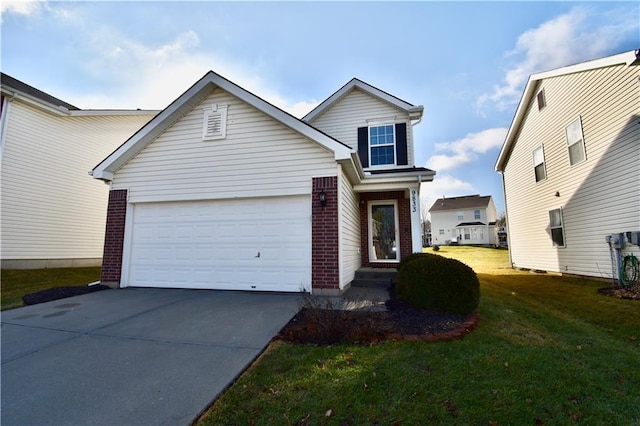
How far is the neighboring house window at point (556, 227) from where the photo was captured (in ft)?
34.5

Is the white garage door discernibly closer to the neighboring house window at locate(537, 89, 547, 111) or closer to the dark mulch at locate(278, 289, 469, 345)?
the dark mulch at locate(278, 289, 469, 345)

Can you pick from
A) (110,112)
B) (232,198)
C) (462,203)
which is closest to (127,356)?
(232,198)

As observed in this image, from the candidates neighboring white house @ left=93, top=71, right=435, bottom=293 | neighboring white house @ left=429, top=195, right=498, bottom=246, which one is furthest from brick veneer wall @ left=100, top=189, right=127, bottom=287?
neighboring white house @ left=429, top=195, right=498, bottom=246

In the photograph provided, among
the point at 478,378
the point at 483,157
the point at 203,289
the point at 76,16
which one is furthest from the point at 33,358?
the point at 483,157

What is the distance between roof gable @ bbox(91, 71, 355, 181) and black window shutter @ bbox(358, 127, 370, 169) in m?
3.79

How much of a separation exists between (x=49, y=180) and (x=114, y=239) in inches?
273

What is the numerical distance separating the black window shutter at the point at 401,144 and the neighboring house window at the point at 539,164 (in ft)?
20.0

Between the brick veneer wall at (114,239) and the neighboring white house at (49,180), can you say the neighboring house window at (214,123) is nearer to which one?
the brick veneer wall at (114,239)

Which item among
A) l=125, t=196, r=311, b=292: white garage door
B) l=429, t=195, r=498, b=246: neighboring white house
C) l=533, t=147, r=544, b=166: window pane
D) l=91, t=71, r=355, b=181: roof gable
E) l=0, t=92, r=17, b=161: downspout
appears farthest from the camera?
l=429, t=195, r=498, b=246: neighboring white house

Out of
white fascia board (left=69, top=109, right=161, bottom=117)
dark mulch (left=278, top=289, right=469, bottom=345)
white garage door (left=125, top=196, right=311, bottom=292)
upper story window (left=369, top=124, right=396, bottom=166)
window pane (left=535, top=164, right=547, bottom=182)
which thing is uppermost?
white fascia board (left=69, top=109, right=161, bottom=117)

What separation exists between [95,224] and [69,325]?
10998 millimetres

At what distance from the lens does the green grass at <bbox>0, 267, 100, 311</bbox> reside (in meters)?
7.06

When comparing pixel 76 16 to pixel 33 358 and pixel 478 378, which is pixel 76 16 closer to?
pixel 33 358

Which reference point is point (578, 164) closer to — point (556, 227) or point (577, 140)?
point (577, 140)
